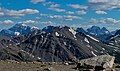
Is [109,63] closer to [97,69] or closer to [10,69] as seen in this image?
[97,69]

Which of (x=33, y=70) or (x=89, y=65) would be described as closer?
(x=89, y=65)

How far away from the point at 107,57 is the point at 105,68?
253 centimetres

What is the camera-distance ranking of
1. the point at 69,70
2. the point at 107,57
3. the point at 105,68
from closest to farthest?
the point at 105,68, the point at 107,57, the point at 69,70

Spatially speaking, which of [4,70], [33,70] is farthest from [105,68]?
[4,70]

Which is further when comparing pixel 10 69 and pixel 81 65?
pixel 10 69

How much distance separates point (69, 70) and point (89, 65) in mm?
4990

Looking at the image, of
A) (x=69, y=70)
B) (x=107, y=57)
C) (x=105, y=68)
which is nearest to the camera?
(x=105, y=68)

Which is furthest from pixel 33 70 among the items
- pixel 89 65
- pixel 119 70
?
pixel 119 70

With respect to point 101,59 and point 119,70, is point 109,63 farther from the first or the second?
point 119,70

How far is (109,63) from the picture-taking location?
116ft

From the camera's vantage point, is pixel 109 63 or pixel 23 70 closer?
pixel 109 63

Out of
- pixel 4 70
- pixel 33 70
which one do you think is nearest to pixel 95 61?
pixel 33 70

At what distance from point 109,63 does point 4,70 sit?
1441cm

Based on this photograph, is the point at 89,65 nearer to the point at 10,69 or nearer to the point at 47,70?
the point at 47,70
